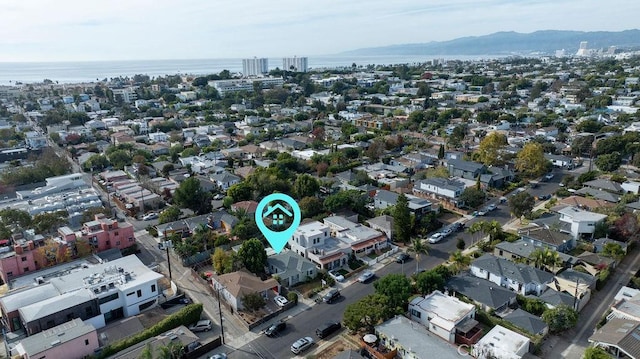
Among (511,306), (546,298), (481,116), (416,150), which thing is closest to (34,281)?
(511,306)

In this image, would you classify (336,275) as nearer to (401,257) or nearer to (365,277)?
(365,277)

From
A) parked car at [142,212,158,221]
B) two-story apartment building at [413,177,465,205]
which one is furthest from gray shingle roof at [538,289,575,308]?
parked car at [142,212,158,221]

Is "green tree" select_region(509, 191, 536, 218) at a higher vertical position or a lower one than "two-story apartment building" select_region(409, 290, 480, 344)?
higher

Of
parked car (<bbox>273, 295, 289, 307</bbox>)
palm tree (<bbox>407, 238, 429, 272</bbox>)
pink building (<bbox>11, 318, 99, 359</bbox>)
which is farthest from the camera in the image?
palm tree (<bbox>407, 238, 429, 272</bbox>)

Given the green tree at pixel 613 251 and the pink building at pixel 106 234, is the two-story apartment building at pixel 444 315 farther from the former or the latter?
the pink building at pixel 106 234

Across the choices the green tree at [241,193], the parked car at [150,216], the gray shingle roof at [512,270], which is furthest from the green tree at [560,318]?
the parked car at [150,216]

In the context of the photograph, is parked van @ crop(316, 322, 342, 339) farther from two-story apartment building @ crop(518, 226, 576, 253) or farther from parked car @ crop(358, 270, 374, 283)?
two-story apartment building @ crop(518, 226, 576, 253)
